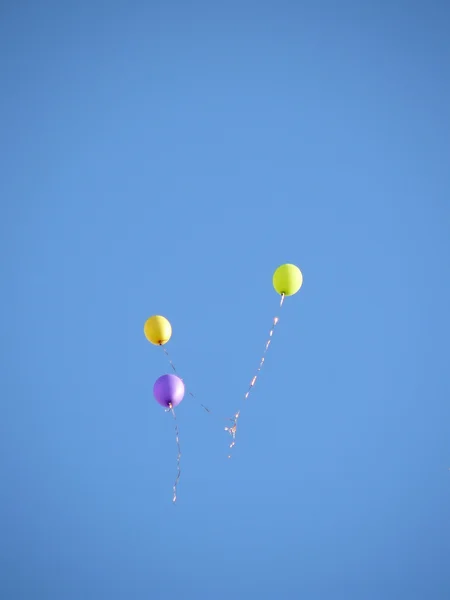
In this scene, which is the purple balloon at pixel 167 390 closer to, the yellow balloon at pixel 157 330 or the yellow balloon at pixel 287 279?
the yellow balloon at pixel 157 330

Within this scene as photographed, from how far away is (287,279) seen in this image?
5.97 m

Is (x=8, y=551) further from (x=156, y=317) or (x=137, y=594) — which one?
(x=156, y=317)

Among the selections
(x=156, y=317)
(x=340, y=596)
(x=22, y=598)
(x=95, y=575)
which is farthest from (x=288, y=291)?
(x=22, y=598)

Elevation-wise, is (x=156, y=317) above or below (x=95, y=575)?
above

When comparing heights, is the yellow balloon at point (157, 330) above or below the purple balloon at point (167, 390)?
above

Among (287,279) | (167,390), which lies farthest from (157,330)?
(287,279)

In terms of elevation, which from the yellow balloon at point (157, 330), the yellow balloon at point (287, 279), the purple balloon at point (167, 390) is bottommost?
the purple balloon at point (167, 390)

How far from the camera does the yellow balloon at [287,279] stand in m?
5.97

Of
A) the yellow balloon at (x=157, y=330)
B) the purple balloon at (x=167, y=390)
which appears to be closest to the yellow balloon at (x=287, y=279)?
the yellow balloon at (x=157, y=330)

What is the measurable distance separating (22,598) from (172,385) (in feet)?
18.7

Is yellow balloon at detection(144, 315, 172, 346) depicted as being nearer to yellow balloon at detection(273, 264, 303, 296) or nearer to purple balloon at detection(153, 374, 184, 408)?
purple balloon at detection(153, 374, 184, 408)

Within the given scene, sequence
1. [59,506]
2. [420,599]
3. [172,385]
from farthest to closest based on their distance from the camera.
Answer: [59,506]
[420,599]
[172,385]

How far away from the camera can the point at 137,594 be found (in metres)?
9.11

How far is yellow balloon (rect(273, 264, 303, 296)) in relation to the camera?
5.97m
